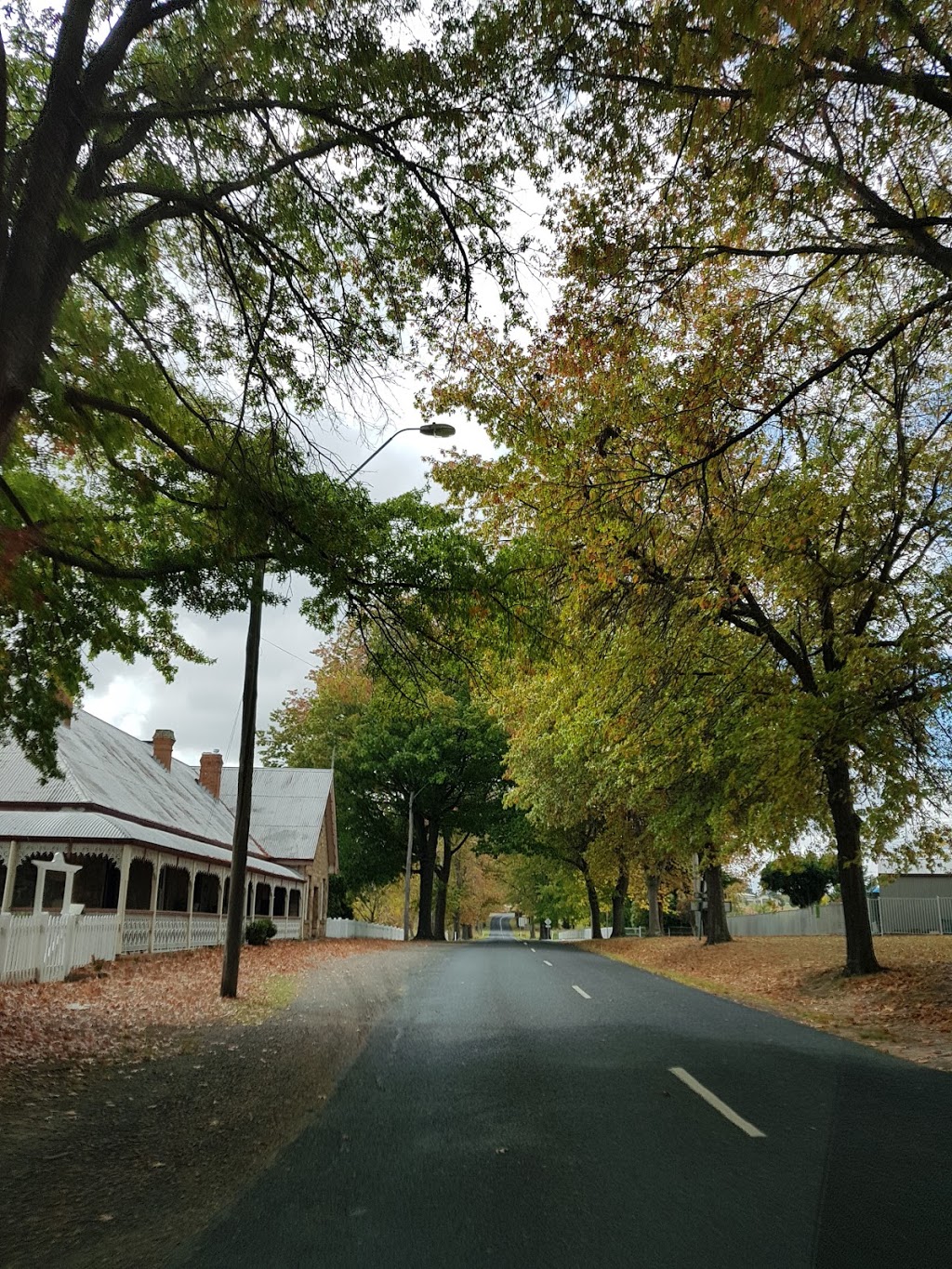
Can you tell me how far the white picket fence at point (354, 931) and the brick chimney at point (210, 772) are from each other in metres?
10.2

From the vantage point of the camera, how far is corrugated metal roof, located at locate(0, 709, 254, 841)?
2178cm

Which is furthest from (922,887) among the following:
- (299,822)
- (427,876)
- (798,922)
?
(299,822)

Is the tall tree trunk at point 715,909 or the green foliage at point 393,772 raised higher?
the green foliage at point 393,772

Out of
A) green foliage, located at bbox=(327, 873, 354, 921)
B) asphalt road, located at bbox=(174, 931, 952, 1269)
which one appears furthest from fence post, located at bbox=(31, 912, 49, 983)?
green foliage, located at bbox=(327, 873, 354, 921)

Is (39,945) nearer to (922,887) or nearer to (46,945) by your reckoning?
(46,945)

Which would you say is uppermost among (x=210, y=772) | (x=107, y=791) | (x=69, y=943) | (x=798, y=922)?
(x=210, y=772)

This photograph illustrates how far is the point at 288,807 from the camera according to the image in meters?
43.1

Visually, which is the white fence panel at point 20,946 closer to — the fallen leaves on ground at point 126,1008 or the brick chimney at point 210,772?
the fallen leaves on ground at point 126,1008

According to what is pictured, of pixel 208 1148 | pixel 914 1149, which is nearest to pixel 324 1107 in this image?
pixel 208 1148

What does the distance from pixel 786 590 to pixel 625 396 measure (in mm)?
5818

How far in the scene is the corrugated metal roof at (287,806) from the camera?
40.9 metres

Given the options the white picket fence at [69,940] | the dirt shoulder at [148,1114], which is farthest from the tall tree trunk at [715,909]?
the dirt shoulder at [148,1114]

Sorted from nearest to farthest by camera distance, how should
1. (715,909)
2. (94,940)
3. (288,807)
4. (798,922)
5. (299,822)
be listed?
1. (94,940)
2. (715,909)
3. (798,922)
4. (299,822)
5. (288,807)

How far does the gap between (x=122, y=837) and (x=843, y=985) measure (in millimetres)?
15175
